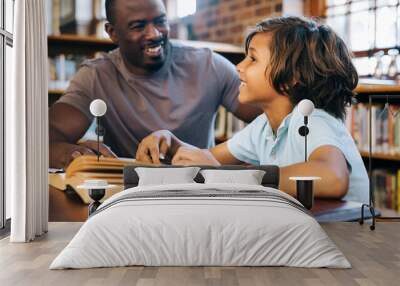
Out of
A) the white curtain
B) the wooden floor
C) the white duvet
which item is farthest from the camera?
the white curtain

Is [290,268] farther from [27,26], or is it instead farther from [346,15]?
[346,15]

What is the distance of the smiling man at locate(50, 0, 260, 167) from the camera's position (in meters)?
6.34

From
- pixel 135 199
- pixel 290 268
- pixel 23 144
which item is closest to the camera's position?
pixel 290 268

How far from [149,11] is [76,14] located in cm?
72

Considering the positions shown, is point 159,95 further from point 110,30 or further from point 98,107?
point 110,30

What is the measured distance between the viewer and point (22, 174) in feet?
17.4

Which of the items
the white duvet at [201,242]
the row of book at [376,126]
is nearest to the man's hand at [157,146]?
the row of book at [376,126]

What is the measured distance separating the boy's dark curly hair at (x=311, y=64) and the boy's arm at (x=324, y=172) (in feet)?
1.36

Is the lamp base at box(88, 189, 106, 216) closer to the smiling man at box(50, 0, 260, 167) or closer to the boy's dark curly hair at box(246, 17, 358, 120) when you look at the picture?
the smiling man at box(50, 0, 260, 167)

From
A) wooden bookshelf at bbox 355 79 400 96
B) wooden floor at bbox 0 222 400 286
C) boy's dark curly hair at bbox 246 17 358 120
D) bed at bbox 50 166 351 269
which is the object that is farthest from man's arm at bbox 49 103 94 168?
wooden bookshelf at bbox 355 79 400 96

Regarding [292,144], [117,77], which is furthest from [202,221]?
[117,77]

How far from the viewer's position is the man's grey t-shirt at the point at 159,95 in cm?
634

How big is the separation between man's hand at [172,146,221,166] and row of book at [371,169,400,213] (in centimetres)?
155

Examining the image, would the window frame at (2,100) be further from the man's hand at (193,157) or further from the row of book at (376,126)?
the row of book at (376,126)
